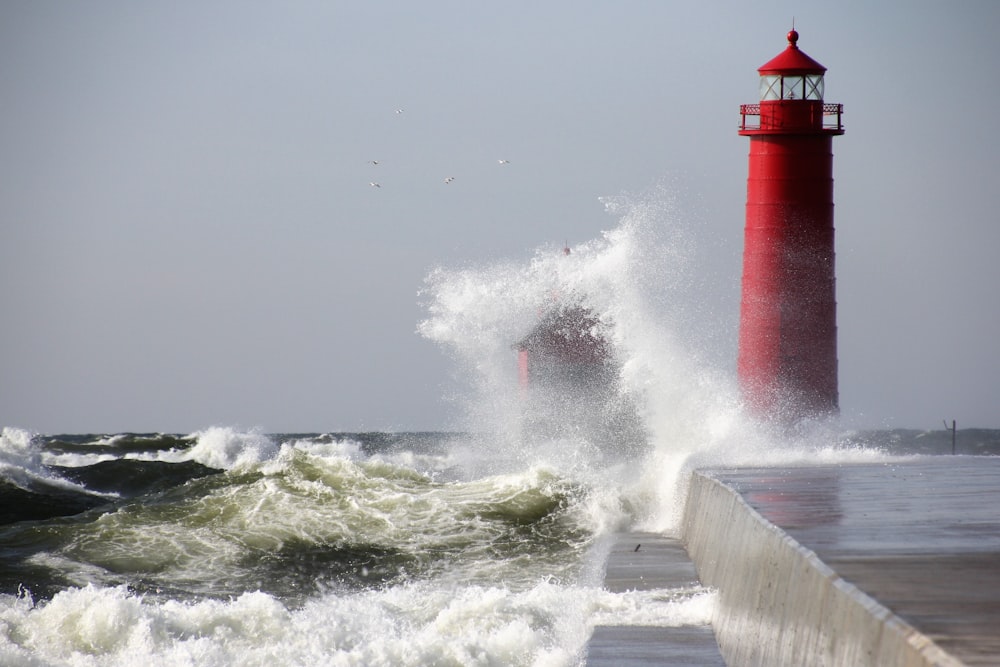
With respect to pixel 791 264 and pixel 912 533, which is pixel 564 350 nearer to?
pixel 791 264

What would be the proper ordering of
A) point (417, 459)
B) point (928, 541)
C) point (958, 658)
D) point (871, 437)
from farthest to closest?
point (871, 437), point (417, 459), point (928, 541), point (958, 658)

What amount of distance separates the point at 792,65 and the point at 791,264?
240cm

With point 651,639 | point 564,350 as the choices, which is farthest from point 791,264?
point 651,639

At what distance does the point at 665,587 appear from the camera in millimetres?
7730

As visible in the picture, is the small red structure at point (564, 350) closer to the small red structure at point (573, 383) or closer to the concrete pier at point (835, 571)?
the small red structure at point (573, 383)

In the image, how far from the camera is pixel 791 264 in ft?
48.5

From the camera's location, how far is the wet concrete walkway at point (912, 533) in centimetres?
348

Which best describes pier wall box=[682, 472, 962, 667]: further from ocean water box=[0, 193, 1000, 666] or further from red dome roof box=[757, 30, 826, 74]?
red dome roof box=[757, 30, 826, 74]

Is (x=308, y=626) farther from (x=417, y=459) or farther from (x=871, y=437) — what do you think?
(x=871, y=437)

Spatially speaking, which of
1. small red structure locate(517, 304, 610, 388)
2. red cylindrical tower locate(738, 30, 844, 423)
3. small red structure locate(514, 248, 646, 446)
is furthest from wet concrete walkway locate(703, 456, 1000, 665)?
small red structure locate(517, 304, 610, 388)

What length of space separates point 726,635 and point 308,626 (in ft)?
8.41

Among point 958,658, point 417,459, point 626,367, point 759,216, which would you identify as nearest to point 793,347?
point 759,216

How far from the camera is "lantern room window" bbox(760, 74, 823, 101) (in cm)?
1515

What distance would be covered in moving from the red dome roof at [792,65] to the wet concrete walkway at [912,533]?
6973 mm
